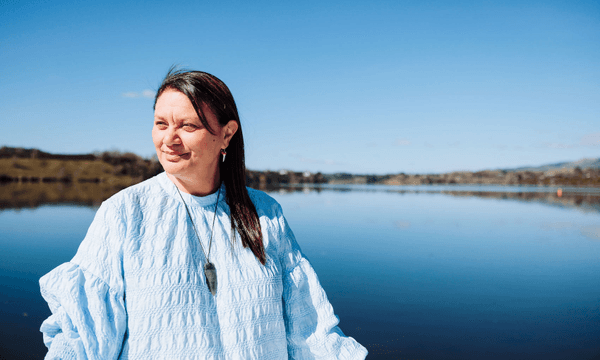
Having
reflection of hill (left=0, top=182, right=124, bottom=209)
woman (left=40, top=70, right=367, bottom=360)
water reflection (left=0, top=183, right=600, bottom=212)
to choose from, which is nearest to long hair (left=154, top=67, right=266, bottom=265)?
woman (left=40, top=70, right=367, bottom=360)

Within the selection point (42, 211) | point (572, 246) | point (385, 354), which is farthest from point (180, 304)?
point (42, 211)

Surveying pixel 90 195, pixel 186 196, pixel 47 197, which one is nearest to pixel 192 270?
pixel 186 196

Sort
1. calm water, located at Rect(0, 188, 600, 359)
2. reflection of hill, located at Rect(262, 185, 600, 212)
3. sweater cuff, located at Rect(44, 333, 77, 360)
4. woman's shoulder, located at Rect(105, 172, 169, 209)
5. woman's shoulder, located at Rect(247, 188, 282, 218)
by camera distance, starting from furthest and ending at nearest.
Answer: reflection of hill, located at Rect(262, 185, 600, 212)
calm water, located at Rect(0, 188, 600, 359)
woman's shoulder, located at Rect(247, 188, 282, 218)
woman's shoulder, located at Rect(105, 172, 169, 209)
sweater cuff, located at Rect(44, 333, 77, 360)

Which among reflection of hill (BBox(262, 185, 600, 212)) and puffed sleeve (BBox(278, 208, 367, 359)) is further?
reflection of hill (BBox(262, 185, 600, 212))

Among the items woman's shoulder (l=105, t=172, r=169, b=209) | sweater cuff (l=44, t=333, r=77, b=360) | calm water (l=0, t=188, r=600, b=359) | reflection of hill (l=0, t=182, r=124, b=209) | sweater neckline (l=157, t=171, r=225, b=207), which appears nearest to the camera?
sweater cuff (l=44, t=333, r=77, b=360)

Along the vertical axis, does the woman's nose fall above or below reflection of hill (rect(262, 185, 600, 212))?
above

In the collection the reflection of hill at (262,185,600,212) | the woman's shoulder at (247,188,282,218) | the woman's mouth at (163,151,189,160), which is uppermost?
the woman's mouth at (163,151,189,160)

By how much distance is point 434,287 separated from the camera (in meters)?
7.27

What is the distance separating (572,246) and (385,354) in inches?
431

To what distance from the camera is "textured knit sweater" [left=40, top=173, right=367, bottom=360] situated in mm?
Result: 1050

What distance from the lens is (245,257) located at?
135 cm

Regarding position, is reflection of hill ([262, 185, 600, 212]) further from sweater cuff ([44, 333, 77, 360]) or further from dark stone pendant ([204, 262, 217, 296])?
sweater cuff ([44, 333, 77, 360])

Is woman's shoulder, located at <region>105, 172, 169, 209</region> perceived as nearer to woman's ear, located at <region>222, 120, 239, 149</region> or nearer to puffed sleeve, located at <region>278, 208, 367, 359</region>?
woman's ear, located at <region>222, 120, 239, 149</region>

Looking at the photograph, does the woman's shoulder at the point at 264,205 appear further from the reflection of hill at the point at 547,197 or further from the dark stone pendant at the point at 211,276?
the reflection of hill at the point at 547,197
